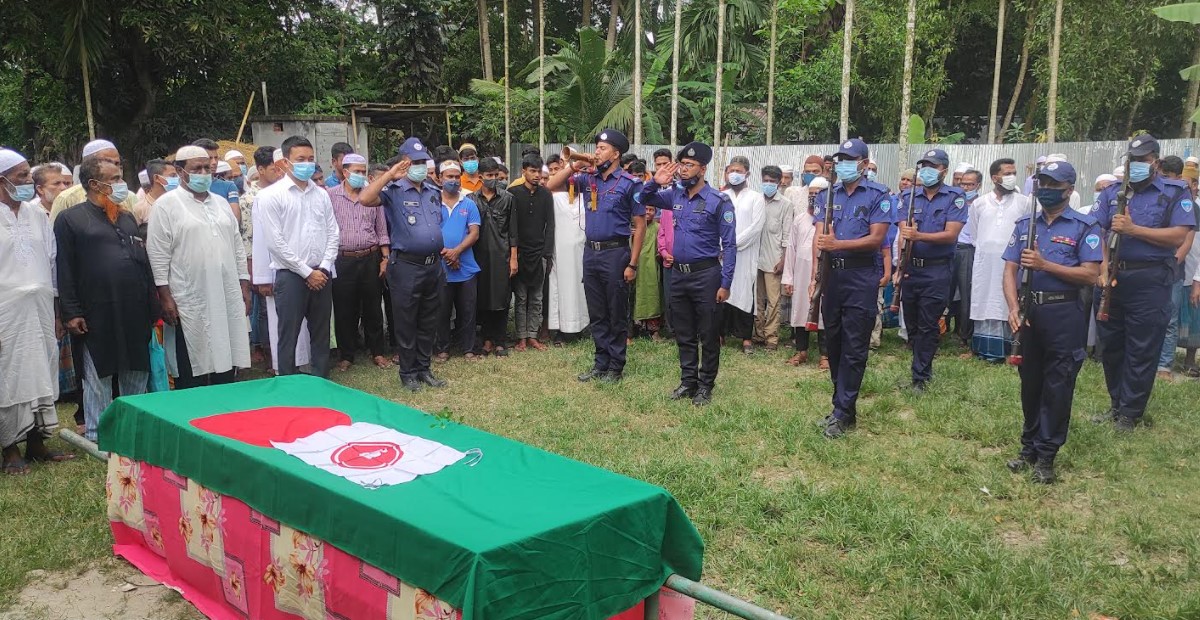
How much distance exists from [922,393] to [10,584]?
637 centimetres

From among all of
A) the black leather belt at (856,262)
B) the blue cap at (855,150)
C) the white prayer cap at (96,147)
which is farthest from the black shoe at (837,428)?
the white prayer cap at (96,147)

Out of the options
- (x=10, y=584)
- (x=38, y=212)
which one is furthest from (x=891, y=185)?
(x=10, y=584)

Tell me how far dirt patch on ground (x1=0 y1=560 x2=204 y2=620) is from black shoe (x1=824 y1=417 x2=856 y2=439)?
13.5 ft

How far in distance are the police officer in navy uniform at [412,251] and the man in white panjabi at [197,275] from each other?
121cm

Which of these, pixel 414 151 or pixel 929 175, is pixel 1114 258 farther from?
pixel 414 151

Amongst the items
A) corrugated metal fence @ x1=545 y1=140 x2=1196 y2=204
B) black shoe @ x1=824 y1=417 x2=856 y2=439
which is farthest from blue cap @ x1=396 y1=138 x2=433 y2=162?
corrugated metal fence @ x1=545 y1=140 x2=1196 y2=204

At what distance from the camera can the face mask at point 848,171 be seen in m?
6.10

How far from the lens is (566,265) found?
30.8 feet

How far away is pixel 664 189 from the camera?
7.21 meters

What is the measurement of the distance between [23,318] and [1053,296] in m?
6.31

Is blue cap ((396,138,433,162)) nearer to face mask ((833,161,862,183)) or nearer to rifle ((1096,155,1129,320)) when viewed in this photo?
face mask ((833,161,862,183))

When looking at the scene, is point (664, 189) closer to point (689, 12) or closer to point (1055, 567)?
point (1055, 567)

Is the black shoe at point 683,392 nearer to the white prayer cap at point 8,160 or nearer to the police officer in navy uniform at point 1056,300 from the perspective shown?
the police officer in navy uniform at point 1056,300

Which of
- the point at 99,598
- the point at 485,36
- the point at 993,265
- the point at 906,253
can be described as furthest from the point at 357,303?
the point at 485,36
